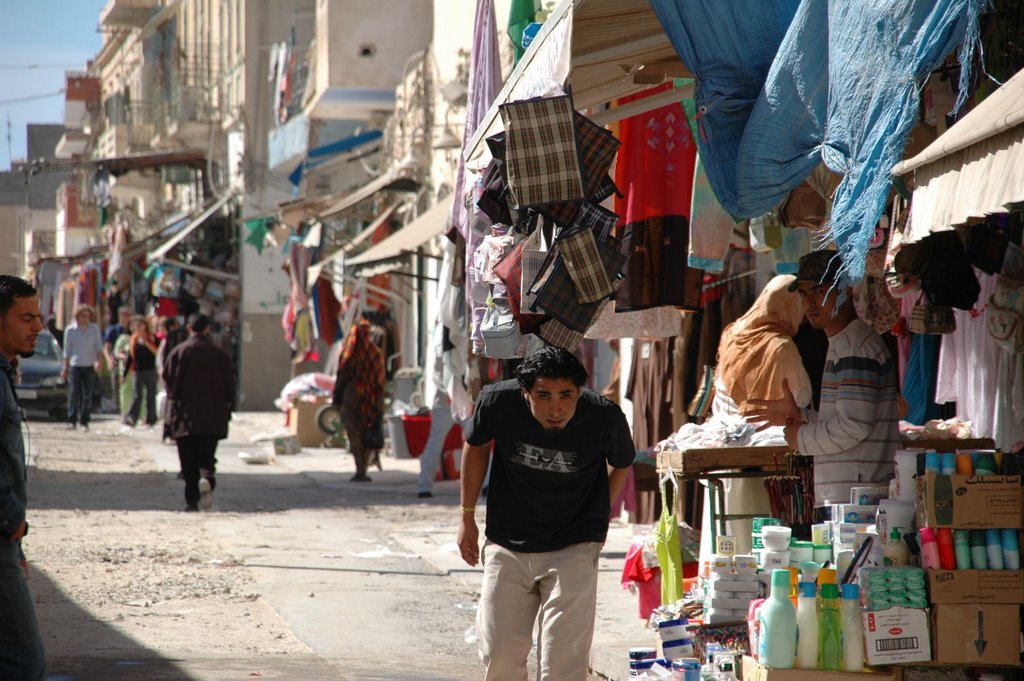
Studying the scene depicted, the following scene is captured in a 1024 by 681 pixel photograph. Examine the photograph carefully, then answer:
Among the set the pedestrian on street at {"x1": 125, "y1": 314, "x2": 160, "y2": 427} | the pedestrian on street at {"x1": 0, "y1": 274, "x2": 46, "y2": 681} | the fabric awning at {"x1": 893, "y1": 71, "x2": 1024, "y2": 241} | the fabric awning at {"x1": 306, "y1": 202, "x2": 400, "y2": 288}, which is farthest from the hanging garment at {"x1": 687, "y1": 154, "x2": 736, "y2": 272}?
the pedestrian on street at {"x1": 125, "y1": 314, "x2": 160, "y2": 427}

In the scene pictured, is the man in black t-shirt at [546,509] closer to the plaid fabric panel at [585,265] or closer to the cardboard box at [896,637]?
the plaid fabric panel at [585,265]

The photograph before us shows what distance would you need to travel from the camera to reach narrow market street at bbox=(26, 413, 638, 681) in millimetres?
7461

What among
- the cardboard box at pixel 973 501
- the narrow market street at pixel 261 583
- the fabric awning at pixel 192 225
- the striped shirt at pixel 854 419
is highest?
the fabric awning at pixel 192 225

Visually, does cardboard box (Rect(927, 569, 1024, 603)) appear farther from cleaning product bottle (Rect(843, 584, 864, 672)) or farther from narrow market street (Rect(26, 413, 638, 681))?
narrow market street (Rect(26, 413, 638, 681))

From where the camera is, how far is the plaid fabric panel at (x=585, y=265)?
5.87 meters

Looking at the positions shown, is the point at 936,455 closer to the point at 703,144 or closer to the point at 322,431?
the point at 703,144

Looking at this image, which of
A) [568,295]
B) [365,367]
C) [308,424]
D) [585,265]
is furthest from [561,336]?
[308,424]

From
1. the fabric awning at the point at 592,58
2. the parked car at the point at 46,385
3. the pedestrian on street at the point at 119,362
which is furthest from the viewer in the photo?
the pedestrian on street at the point at 119,362

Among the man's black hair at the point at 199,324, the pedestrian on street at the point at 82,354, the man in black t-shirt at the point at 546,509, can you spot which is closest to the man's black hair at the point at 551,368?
the man in black t-shirt at the point at 546,509

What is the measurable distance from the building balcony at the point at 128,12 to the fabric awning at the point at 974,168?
41.1 meters

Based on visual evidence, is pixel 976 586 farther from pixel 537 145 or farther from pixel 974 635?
pixel 537 145

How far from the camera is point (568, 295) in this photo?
6.01m

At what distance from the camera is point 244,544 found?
11.6 m

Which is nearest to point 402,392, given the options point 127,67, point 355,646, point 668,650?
point 355,646
